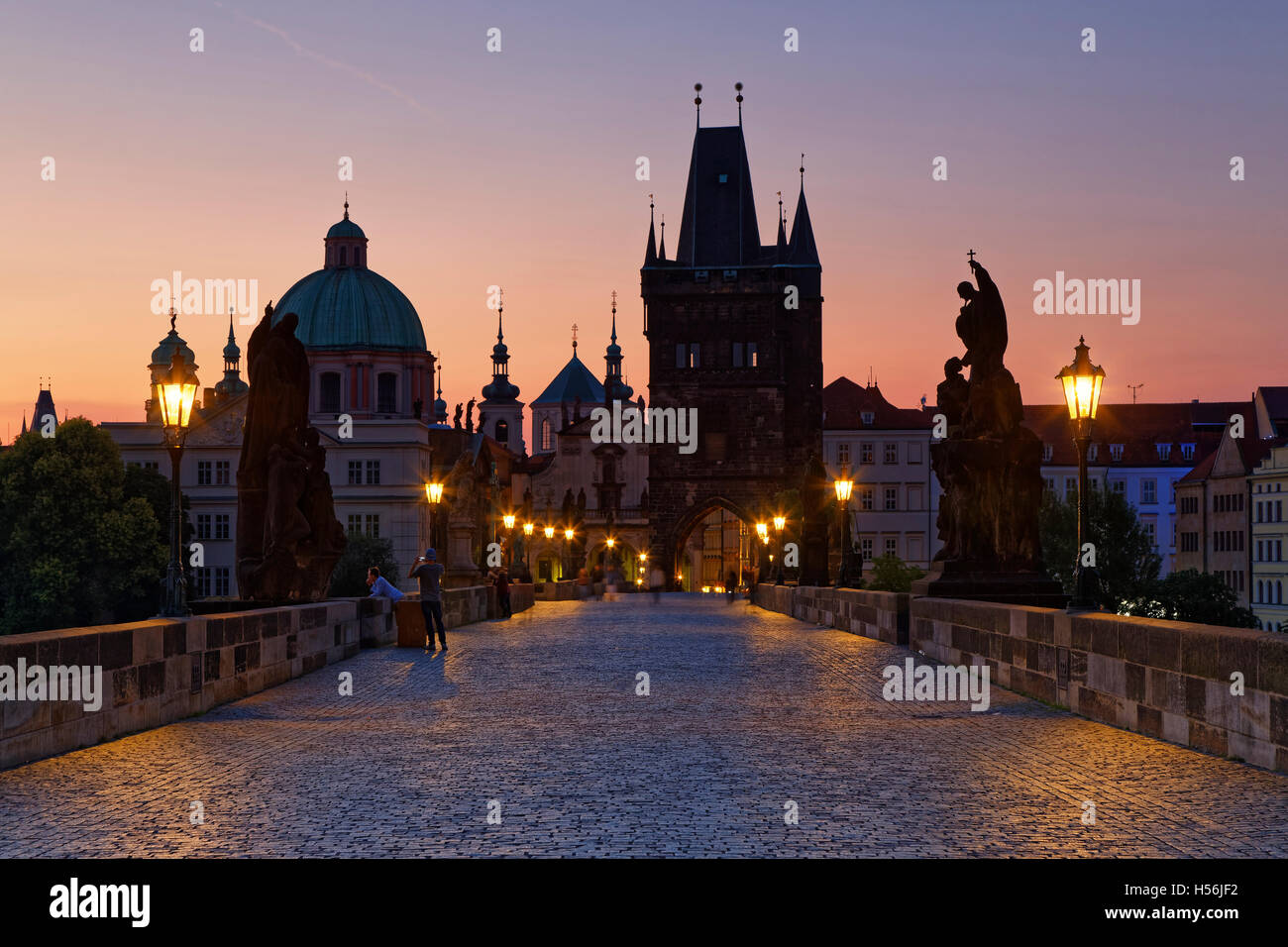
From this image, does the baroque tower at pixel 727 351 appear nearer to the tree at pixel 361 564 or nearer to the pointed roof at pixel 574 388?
the tree at pixel 361 564

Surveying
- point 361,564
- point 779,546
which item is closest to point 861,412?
point 361,564

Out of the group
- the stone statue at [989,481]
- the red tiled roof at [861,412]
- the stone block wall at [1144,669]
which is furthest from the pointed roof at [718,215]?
the stone block wall at [1144,669]

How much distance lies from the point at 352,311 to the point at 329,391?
6133 mm

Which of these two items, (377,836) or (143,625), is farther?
(143,625)

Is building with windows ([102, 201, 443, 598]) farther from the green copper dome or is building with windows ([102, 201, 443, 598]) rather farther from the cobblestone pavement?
the cobblestone pavement

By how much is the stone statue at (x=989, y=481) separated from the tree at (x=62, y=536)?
53995mm

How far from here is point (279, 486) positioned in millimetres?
21453

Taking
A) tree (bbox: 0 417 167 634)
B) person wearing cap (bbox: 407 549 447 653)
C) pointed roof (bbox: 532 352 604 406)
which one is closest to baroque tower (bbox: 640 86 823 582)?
tree (bbox: 0 417 167 634)

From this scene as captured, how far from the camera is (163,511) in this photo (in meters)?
73.8

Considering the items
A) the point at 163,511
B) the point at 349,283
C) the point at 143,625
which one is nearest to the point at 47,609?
the point at 163,511

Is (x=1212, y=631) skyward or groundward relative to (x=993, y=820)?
skyward

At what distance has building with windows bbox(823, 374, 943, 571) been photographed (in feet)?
367

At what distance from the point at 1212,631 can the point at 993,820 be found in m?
3.20
